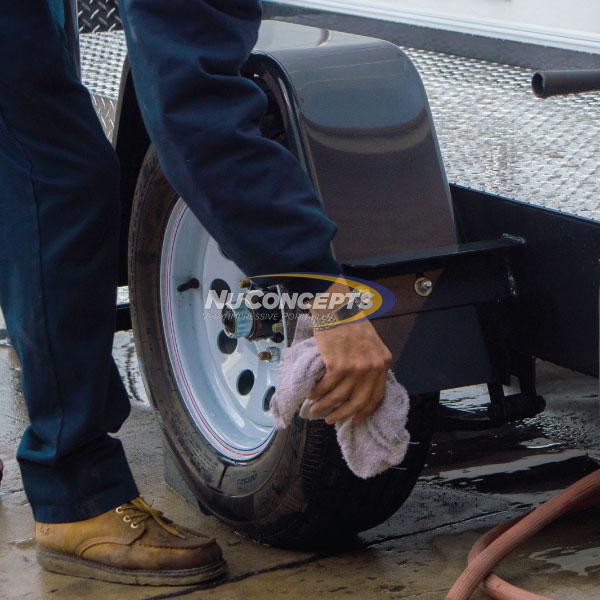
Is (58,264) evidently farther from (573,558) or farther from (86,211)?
(573,558)

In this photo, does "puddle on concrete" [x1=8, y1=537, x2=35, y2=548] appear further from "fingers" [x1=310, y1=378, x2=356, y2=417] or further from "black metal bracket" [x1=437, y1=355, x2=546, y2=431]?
"fingers" [x1=310, y1=378, x2=356, y2=417]

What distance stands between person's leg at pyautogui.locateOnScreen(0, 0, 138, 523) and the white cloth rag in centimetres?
65

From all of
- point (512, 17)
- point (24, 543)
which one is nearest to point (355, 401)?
point (512, 17)

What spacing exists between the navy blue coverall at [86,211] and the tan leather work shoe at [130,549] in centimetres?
4

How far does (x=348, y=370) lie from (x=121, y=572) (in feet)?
3.18

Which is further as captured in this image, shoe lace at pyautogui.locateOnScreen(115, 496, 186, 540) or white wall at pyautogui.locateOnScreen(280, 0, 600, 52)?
shoe lace at pyautogui.locateOnScreen(115, 496, 186, 540)

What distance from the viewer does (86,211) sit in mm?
2402

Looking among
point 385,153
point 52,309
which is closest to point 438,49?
point 385,153

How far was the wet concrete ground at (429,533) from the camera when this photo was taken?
2449 millimetres

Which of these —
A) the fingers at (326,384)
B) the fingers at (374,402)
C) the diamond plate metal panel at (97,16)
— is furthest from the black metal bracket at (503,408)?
the diamond plate metal panel at (97,16)

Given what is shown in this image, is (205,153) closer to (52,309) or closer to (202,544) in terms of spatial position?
(52,309)

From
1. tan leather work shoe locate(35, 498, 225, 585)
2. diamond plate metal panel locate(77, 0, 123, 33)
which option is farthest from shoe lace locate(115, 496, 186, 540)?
diamond plate metal panel locate(77, 0, 123, 33)

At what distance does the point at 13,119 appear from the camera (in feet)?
7.60

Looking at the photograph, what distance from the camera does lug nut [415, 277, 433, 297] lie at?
2.19m
